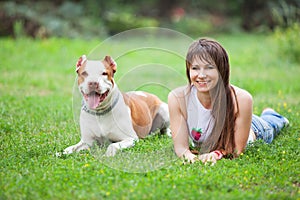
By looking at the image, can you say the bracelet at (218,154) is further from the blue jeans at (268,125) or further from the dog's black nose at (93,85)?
the dog's black nose at (93,85)

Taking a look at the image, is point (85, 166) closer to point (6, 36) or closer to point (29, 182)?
point (29, 182)

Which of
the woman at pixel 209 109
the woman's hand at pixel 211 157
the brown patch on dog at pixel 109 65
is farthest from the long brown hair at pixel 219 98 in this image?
the brown patch on dog at pixel 109 65

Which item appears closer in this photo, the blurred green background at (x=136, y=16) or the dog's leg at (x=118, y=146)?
the dog's leg at (x=118, y=146)

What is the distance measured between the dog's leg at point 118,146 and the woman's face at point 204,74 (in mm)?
959

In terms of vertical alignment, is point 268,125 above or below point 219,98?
below

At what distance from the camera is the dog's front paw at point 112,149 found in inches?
177

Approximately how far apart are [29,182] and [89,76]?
1.11 meters

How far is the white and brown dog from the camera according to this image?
4.36 metres

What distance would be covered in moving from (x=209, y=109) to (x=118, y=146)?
0.97 m

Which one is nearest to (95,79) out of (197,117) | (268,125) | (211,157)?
(197,117)

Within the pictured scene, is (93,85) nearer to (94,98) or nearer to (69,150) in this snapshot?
(94,98)

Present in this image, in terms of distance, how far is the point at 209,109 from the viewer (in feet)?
15.3

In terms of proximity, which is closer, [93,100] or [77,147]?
[93,100]

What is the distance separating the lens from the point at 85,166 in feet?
13.5
